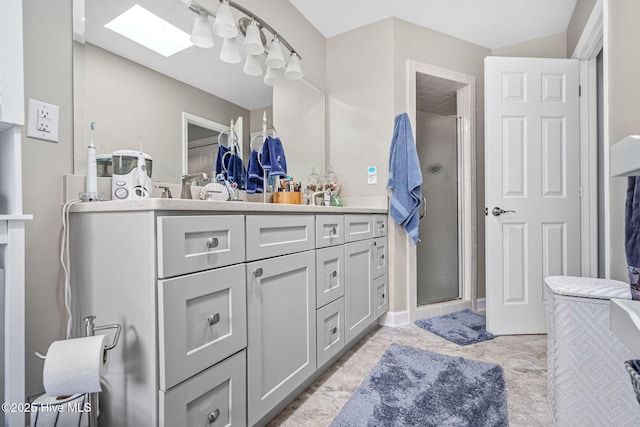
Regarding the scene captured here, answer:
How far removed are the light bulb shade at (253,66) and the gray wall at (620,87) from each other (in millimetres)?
1836

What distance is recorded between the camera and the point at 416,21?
247 cm

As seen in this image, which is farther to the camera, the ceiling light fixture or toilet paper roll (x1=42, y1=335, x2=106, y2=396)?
the ceiling light fixture

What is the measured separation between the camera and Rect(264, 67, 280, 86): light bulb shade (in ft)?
6.57

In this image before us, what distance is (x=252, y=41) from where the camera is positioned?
179cm

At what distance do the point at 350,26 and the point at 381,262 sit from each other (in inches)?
77.5

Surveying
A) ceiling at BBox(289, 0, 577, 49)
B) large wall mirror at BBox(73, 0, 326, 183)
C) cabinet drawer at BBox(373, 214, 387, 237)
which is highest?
ceiling at BBox(289, 0, 577, 49)

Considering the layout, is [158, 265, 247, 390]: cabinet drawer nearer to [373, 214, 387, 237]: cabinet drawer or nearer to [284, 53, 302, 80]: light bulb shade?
[373, 214, 387, 237]: cabinet drawer

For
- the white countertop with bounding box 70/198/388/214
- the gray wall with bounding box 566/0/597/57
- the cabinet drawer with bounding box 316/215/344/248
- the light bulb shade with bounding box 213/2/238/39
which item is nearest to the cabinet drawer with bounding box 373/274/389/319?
the cabinet drawer with bounding box 316/215/344/248

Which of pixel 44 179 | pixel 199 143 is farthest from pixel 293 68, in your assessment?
pixel 44 179

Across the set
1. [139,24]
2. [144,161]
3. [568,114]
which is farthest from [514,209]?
[139,24]

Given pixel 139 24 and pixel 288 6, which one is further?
pixel 288 6

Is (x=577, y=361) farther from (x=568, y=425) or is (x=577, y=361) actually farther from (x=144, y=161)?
(x=144, y=161)

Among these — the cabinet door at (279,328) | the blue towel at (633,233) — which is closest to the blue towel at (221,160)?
the cabinet door at (279,328)

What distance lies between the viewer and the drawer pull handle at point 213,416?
3.04 feet
